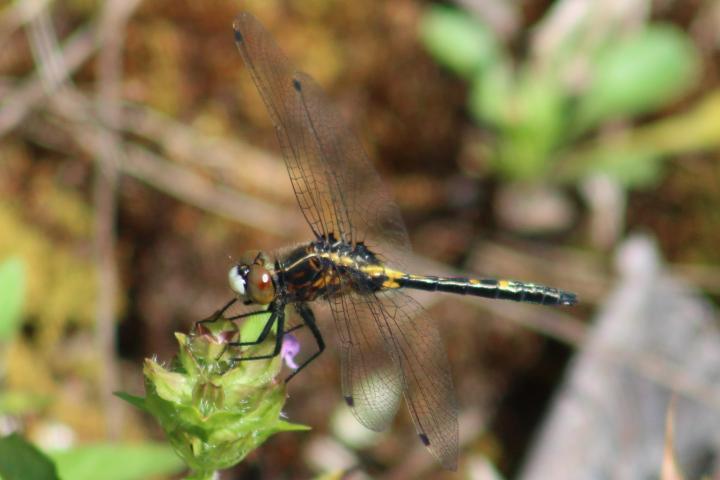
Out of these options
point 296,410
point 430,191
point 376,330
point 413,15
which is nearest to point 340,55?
point 413,15

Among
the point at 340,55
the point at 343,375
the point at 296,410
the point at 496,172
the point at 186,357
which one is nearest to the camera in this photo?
the point at 186,357

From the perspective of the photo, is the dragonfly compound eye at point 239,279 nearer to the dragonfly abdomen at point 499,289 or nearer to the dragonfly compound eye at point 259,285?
the dragonfly compound eye at point 259,285

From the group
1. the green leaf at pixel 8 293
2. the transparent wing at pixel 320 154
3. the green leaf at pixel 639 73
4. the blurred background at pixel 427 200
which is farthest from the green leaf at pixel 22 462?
the green leaf at pixel 639 73

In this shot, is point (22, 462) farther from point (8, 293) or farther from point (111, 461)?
point (8, 293)

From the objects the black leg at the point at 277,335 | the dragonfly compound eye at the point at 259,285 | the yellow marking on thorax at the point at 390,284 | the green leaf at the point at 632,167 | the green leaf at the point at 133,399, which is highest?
the green leaf at the point at 632,167

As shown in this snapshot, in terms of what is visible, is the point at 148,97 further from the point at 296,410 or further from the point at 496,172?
the point at 496,172

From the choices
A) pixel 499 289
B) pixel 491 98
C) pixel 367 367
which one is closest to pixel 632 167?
pixel 491 98

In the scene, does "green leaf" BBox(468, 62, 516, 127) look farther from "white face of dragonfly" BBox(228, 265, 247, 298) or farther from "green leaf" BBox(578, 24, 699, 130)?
"white face of dragonfly" BBox(228, 265, 247, 298)
